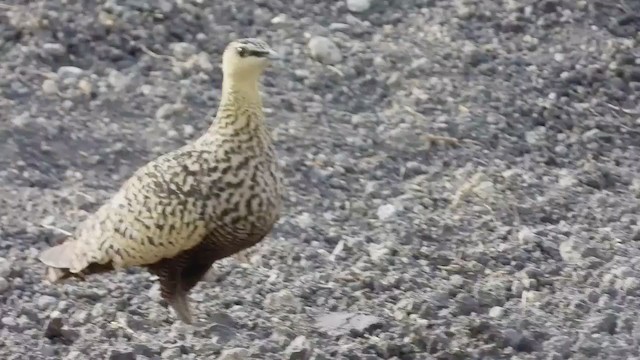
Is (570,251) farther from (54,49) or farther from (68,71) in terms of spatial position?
(54,49)

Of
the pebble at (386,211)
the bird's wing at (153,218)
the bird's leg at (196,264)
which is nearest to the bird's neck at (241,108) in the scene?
the bird's wing at (153,218)

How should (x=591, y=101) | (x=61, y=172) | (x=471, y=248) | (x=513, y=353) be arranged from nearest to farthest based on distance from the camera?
(x=513, y=353) → (x=471, y=248) → (x=61, y=172) → (x=591, y=101)

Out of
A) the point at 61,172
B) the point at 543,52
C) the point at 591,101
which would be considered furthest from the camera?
the point at 543,52

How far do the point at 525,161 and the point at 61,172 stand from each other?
80.0 inches

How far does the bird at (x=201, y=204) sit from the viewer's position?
3.90 meters

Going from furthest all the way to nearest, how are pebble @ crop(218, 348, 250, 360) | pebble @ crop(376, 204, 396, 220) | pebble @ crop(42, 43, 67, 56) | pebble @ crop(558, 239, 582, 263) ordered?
pebble @ crop(42, 43, 67, 56)
pebble @ crop(376, 204, 396, 220)
pebble @ crop(558, 239, 582, 263)
pebble @ crop(218, 348, 250, 360)

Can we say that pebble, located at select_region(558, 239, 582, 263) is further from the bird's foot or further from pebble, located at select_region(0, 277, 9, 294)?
pebble, located at select_region(0, 277, 9, 294)

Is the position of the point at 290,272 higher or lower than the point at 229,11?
lower

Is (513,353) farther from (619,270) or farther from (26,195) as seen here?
(26,195)

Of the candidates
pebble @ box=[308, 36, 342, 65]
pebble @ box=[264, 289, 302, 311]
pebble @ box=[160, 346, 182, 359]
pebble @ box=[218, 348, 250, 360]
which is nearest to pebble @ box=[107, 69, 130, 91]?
pebble @ box=[308, 36, 342, 65]

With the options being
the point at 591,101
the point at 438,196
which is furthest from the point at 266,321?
the point at 591,101

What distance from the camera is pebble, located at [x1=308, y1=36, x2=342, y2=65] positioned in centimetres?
639

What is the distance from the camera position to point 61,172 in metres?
5.33

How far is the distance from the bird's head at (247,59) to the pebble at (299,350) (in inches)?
33.1
